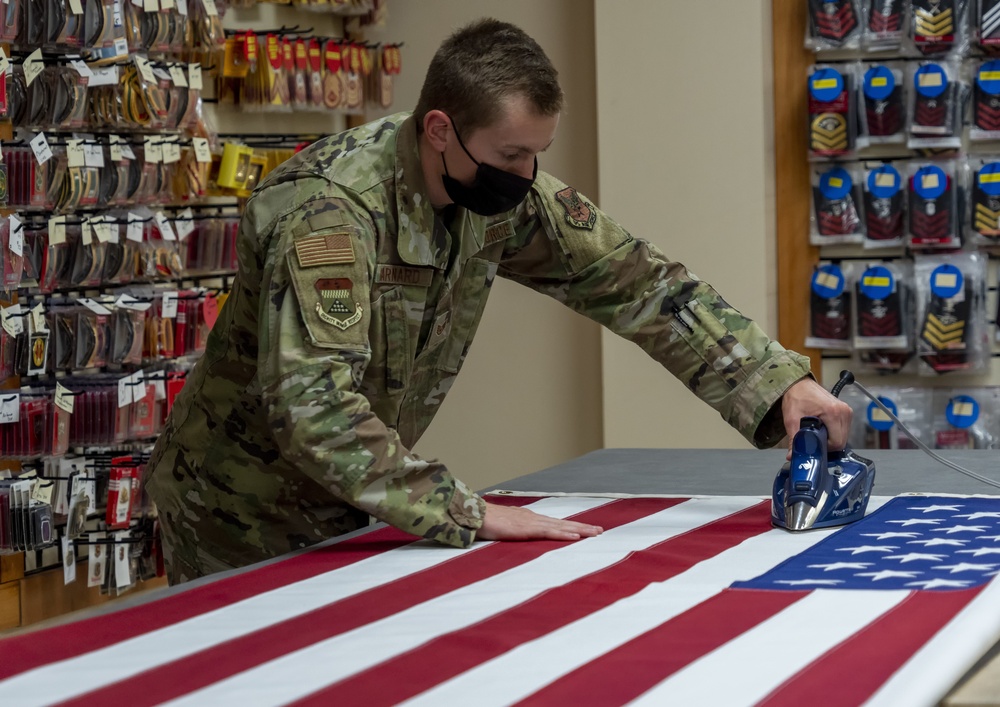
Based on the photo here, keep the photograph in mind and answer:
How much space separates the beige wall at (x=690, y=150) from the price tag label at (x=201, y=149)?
145 cm

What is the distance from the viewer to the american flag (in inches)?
52.8

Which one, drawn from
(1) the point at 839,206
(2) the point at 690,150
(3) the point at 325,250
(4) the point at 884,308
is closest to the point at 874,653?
(3) the point at 325,250

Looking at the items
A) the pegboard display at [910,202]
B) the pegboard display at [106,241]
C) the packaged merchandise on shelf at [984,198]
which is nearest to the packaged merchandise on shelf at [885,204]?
the pegboard display at [910,202]

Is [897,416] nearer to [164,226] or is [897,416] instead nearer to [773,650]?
[164,226]

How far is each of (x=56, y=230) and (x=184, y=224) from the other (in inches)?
23.5

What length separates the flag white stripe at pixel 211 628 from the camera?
1405mm

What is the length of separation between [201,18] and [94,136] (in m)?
0.58

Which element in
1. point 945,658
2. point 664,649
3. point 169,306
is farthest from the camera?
point 169,306

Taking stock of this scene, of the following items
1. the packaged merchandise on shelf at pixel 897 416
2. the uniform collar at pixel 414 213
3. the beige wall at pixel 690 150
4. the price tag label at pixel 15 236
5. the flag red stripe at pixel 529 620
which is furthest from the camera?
the beige wall at pixel 690 150

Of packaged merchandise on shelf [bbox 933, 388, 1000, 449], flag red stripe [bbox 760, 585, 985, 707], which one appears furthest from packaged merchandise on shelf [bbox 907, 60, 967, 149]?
flag red stripe [bbox 760, 585, 985, 707]

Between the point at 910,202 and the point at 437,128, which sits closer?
the point at 437,128

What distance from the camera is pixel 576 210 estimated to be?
254 cm

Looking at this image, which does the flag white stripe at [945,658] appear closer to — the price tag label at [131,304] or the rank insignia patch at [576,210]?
the rank insignia patch at [576,210]

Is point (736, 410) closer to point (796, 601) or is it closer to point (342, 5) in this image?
point (796, 601)
